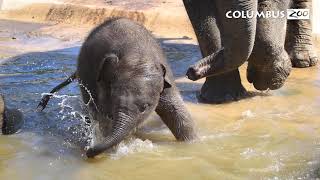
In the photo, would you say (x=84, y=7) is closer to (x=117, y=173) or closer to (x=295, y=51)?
(x=295, y=51)

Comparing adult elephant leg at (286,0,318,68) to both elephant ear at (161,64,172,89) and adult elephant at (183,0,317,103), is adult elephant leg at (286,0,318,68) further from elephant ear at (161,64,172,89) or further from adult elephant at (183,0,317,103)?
elephant ear at (161,64,172,89)

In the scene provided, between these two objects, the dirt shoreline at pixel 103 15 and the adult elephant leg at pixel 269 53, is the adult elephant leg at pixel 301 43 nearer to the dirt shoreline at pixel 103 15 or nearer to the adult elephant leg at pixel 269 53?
the adult elephant leg at pixel 269 53

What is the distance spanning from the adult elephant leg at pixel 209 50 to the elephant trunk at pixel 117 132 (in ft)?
6.93

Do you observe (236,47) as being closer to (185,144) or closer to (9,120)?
(185,144)

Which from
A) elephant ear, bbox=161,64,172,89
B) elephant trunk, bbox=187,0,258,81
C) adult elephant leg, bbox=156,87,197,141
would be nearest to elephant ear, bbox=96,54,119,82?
elephant ear, bbox=161,64,172,89

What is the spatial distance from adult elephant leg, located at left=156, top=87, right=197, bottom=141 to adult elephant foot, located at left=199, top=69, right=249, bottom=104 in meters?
1.33

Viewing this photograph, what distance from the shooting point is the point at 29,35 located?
10805 millimetres

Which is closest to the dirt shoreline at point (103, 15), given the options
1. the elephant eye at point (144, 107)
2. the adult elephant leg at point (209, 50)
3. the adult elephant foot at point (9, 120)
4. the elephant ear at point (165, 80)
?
the adult elephant leg at point (209, 50)

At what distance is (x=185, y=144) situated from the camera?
4.76 meters

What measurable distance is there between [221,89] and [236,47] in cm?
156

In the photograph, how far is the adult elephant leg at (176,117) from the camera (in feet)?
15.5

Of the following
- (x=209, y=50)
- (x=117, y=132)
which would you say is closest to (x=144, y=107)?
(x=117, y=132)

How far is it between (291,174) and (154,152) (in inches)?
42.4

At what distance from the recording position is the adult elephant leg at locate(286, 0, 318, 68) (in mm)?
7828
